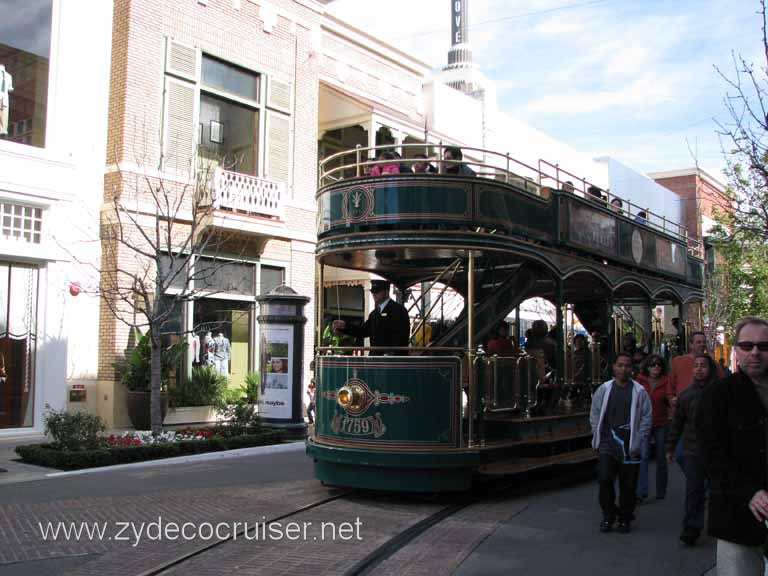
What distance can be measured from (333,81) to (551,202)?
12.4m

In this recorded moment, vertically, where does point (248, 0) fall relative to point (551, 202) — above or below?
above

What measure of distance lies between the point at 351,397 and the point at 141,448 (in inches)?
193

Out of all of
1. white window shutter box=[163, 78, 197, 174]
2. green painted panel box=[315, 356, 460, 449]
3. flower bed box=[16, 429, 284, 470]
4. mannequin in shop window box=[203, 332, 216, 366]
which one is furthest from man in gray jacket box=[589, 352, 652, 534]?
white window shutter box=[163, 78, 197, 174]

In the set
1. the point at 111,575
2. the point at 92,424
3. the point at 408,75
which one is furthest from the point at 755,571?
the point at 408,75

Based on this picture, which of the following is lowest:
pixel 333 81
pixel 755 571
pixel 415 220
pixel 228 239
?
pixel 755 571

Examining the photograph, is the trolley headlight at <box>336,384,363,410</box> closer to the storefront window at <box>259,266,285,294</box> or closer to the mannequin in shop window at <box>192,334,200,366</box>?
the mannequin in shop window at <box>192,334,200,366</box>

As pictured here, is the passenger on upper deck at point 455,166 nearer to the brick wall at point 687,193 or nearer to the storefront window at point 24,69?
the storefront window at point 24,69

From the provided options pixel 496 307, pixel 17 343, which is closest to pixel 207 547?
pixel 496 307

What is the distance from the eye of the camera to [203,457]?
12.5m

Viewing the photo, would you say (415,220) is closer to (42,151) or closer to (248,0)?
(42,151)

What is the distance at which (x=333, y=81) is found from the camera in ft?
71.2

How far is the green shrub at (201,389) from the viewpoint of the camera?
16.8 meters

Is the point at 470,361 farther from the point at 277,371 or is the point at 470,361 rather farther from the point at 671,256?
the point at 671,256

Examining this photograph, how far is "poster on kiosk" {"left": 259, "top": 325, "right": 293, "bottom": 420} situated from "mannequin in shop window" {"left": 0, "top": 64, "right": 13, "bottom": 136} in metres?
6.38
